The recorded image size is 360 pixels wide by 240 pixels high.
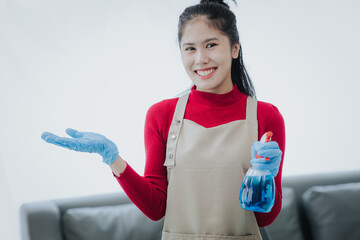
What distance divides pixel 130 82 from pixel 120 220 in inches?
27.8

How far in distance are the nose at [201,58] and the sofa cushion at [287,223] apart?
103 cm

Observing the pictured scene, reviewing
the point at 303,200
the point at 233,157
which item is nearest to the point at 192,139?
the point at 233,157

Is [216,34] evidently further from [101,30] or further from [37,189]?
[37,189]

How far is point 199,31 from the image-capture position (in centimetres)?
120

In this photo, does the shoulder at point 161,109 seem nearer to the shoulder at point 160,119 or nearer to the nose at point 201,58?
the shoulder at point 160,119

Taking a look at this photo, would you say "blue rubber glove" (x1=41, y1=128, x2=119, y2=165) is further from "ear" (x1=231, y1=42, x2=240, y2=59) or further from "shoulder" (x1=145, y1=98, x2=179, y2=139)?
"ear" (x1=231, y1=42, x2=240, y2=59)

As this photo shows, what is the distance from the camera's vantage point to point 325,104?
2.40 m

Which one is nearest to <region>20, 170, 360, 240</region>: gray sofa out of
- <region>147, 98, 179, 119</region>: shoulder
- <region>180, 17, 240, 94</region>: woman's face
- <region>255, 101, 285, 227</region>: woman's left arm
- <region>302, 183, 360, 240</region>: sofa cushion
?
<region>302, 183, 360, 240</region>: sofa cushion

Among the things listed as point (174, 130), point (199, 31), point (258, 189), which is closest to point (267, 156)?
point (258, 189)

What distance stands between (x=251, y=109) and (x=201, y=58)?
236 millimetres

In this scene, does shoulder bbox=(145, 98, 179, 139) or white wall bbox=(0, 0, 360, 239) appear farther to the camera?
white wall bbox=(0, 0, 360, 239)

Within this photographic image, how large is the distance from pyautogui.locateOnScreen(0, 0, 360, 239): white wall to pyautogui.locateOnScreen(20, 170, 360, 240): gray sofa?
16 cm

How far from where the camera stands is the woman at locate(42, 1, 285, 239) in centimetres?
117

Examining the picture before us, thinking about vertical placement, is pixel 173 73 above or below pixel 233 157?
above
